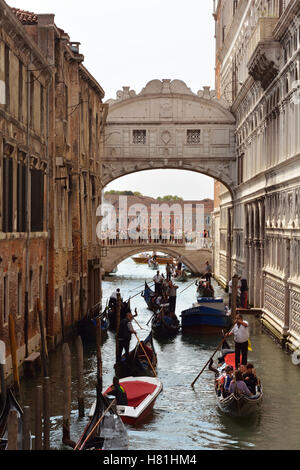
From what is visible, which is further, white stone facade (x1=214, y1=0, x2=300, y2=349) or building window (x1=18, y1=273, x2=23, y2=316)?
white stone facade (x1=214, y1=0, x2=300, y2=349)

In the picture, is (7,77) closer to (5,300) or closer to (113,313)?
(5,300)

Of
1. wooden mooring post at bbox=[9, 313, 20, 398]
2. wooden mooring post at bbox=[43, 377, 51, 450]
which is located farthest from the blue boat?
wooden mooring post at bbox=[43, 377, 51, 450]

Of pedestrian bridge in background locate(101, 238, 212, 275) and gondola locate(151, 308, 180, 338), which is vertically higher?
pedestrian bridge in background locate(101, 238, 212, 275)

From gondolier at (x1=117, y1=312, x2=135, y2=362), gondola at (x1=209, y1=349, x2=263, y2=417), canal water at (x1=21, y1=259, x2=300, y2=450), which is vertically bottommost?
canal water at (x1=21, y1=259, x2=300, y2=450)

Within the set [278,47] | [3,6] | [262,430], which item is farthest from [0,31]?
[278,47]

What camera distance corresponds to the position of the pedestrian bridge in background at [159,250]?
125ft

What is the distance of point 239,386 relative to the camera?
11.2 m

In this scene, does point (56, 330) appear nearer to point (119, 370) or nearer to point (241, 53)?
point (119, 370)

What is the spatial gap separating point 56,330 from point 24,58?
219 inches

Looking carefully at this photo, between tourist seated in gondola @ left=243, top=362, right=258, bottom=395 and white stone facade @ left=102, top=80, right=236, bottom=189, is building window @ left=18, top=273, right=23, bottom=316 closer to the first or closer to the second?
tourist seated in gondola @ left=243, top=362, right=258, bottom=395

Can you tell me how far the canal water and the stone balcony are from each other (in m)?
6.07

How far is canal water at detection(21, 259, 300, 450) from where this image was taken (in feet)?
33.6

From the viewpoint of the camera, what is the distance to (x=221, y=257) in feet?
112

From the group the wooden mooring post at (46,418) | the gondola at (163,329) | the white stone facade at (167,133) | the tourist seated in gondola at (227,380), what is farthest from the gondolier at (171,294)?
the wooden mooring post at (46,418)
